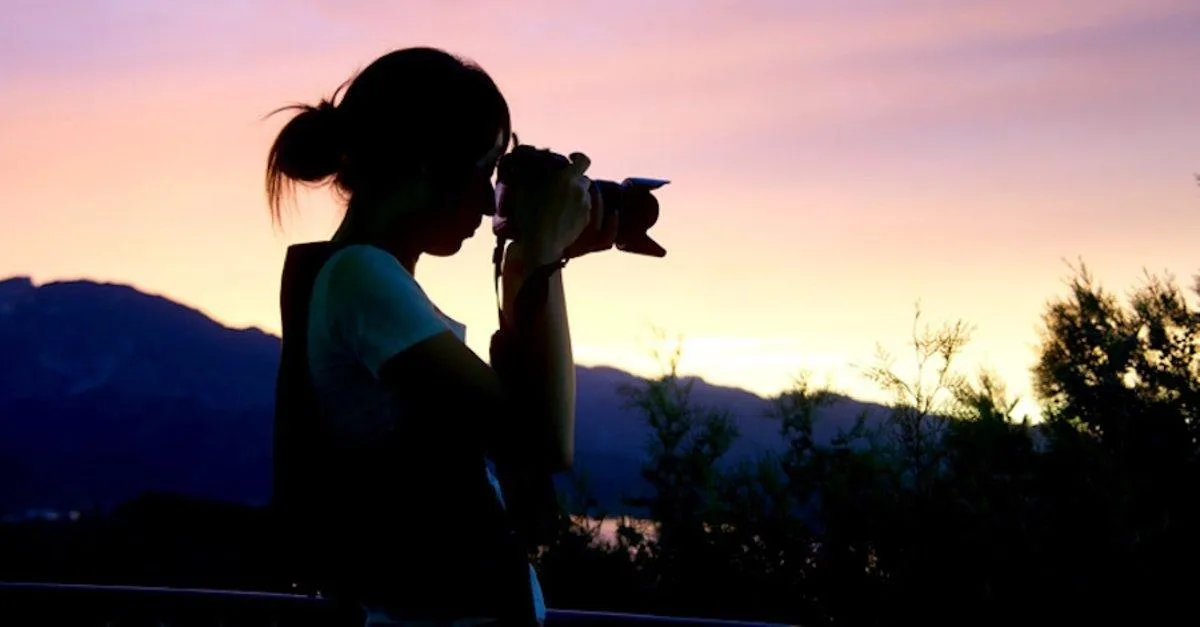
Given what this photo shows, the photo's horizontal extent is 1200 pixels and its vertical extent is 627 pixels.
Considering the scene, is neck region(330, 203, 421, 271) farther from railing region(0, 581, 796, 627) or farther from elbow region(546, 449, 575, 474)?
railing region(0, 581, 796, 627)

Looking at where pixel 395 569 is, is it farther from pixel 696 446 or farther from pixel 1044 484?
pixel 1044 484

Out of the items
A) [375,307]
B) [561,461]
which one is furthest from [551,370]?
[375,307]

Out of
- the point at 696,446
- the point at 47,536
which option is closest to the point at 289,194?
the point at 696,446

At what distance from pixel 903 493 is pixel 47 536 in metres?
4.22

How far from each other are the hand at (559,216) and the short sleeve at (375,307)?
0.78 feet

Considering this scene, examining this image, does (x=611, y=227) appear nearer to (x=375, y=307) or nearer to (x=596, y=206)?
(x=596, y=206)

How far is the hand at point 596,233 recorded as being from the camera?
1678mm

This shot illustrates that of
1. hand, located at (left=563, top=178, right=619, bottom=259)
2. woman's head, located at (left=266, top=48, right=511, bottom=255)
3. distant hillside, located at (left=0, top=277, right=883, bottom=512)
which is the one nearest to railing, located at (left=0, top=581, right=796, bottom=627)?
hand, located at (left=563, top=178, right=619, bottom=259)

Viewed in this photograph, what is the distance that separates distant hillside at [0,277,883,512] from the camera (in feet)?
141

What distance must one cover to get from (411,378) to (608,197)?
2.09 ft

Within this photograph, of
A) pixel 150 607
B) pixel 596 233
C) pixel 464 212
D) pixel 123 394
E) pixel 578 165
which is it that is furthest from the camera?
pixel 123 394

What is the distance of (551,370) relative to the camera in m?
1.36

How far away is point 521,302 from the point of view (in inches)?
55.4

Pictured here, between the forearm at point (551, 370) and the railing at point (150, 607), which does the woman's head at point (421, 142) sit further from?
the railing at point (150, 607)
